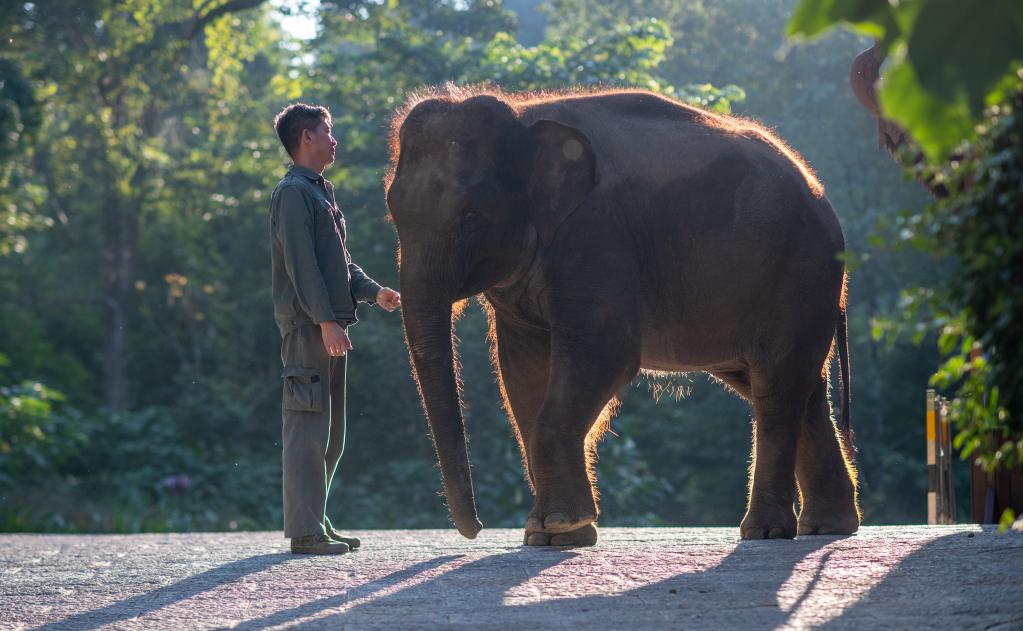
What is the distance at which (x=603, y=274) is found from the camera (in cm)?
653

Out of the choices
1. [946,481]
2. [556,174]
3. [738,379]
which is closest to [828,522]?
[738,379]

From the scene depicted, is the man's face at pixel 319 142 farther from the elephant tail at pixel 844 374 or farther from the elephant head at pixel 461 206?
the elephant tail at pixel 844 374

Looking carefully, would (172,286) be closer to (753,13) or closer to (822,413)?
(753,13)

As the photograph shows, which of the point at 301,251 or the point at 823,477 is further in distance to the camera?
the point at 823,477

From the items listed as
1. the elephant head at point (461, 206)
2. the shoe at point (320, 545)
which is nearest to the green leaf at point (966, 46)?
the elephant head at point (461, 206)

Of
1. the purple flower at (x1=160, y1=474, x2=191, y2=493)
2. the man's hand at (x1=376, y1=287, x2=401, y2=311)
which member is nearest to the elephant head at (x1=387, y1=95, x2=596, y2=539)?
the man's hand at (x1=376, y1=287, x2=401, y2=311)

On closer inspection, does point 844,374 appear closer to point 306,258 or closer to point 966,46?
point 306,258

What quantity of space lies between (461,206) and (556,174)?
47 centimetres

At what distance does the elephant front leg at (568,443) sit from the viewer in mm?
6273

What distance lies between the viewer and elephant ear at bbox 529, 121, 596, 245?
6.62 m

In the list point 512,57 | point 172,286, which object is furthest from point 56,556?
point 172,286

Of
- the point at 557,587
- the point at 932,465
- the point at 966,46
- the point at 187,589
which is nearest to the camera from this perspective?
the point at 966,46

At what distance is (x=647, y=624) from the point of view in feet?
13.9

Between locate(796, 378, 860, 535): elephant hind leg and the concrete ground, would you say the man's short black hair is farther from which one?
locate(796, 378, 860, 535): elephant hind leg
